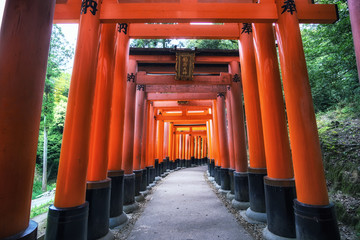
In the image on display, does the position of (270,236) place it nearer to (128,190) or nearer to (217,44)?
(128,190)

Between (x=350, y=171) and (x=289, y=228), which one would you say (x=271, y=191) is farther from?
(x=350, y=171)

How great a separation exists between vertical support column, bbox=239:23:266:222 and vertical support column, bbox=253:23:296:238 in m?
1.06

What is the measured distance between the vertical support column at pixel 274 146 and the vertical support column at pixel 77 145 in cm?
343

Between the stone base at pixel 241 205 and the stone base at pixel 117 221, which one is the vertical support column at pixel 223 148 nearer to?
the stone base at pixel 241 205

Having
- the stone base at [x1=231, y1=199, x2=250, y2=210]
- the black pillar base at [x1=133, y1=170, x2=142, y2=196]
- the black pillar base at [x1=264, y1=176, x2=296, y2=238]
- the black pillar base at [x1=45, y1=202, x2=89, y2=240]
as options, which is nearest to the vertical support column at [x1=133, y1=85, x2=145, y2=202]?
the black pillar base at [x1=133, y1=170, x2=142, y2=196]

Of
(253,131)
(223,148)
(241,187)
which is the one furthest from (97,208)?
(223,148)

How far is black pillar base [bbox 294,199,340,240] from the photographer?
270cm

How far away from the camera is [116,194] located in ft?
15.6

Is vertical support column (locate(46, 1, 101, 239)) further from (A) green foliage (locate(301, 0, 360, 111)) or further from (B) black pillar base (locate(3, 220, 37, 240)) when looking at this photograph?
(A) green foliage (locate(301, 0, 360, 111))

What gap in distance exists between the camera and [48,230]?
272 centimetres

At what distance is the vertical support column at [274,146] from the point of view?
3588 mm

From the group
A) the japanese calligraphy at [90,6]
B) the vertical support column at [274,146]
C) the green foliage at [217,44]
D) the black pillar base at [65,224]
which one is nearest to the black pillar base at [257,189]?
the vertical support column at [274,146]

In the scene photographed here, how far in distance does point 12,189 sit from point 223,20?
13.3ft

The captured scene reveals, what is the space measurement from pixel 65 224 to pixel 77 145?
3.74 feet
